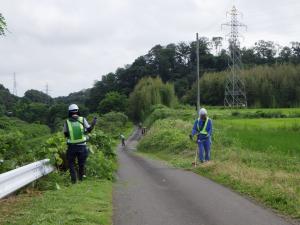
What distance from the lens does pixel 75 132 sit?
11742mm

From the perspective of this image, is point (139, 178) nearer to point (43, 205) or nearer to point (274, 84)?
point (43, 205)

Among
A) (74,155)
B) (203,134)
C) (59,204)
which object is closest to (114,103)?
(203,134)

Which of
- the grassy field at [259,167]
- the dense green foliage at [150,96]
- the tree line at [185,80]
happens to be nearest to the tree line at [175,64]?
the tree line at [185,80]

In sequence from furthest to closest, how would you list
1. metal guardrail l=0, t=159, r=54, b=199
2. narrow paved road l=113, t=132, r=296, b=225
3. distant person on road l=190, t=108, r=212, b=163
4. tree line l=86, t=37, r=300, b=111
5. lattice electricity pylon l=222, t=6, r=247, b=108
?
1. tree line l=86, t=37, r=300, b=111
2. lattice electricity pylon l=222, t=6, r=247, b=108
3. distant person on road l=190, t=108, r=212, b=163
4. metal guardrail l=0, t=159, r=54, b=199
5. narrow paved road l=113, t=132, r=296, b=225

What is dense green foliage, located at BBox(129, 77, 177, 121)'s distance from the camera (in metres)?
87.6

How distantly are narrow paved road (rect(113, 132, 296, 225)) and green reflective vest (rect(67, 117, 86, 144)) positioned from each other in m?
1.54

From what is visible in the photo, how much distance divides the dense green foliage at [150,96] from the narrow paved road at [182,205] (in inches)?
2851

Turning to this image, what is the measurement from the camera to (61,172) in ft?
40.5

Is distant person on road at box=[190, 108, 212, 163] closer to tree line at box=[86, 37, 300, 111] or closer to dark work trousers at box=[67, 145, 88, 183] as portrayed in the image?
dark work trousers at box=[67, 145, 88, 183]

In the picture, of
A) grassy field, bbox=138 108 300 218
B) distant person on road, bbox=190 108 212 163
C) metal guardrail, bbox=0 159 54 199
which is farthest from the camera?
distant person on road, bbox=190 108 212 163

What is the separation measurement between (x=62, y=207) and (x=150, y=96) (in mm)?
80913

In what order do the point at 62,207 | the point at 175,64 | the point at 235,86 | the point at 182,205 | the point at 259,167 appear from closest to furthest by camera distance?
the point at 62,207 → the point at 182,205 → the point at 259,167 → the point at 235,86 → the point at 175,64

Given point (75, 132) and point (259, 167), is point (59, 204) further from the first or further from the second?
point (259, 167)

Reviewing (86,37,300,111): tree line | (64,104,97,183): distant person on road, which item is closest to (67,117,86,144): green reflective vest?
(64,104,97,183): distant person on road
